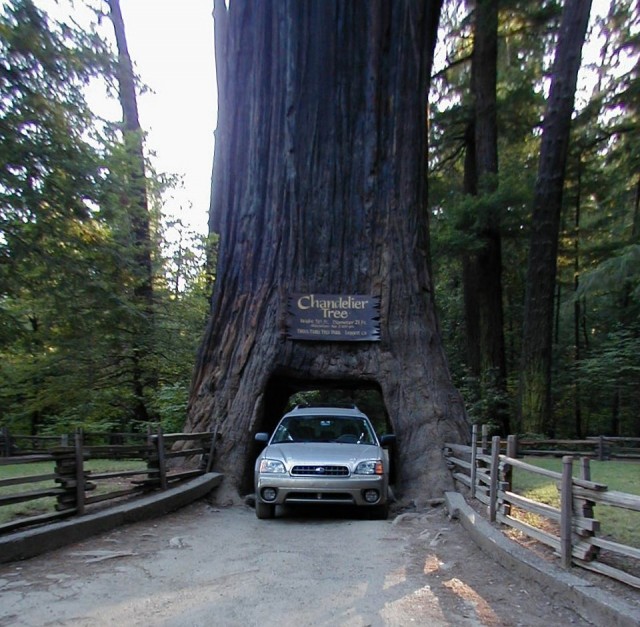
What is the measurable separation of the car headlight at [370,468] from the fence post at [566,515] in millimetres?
3487

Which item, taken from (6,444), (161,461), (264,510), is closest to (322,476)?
(264,510)

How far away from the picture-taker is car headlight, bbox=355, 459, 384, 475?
849cm

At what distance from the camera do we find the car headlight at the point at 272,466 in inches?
336

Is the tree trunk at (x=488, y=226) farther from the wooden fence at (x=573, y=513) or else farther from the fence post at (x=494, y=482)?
the wooden fence at (x=573, y=513)

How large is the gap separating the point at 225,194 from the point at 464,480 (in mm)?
8618

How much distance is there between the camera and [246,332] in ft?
40.8

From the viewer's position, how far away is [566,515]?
5.28 meters

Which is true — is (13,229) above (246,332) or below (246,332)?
above

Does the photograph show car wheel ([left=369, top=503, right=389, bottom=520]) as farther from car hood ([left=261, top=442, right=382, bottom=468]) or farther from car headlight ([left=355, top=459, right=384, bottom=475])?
car hood ([left=261, top=442, right=382, bottom=468])

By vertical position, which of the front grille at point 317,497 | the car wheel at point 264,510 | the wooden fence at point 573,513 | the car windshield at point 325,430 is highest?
the car windshield at point 325,430

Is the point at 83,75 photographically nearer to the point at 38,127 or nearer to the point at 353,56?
the point at 38,127

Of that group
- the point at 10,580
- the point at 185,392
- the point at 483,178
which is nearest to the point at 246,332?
the point at 185,392

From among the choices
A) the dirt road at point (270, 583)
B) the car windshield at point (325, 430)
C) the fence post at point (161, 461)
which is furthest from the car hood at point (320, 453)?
the fence post at point (161, 461)

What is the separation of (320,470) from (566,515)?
388 cm
